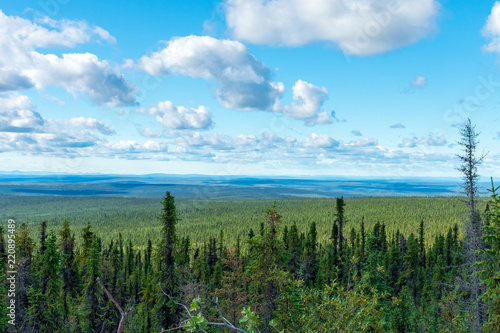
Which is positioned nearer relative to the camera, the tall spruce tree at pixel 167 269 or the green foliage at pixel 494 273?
the green foliage at pixel 494 273

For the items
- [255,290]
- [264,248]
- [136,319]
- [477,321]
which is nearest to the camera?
[477,321]

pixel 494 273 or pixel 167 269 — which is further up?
pixel 494 273

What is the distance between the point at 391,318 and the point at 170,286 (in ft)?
71.8

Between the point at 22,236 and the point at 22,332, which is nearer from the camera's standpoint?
the point at 22,332

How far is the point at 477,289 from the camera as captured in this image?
71.6ft

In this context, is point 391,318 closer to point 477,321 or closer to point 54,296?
point 477,321

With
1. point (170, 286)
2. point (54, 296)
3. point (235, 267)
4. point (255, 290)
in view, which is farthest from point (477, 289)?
point (54, 296)

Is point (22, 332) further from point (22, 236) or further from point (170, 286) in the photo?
point (170, 286)

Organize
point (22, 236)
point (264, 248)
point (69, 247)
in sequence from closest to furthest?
1. point (264, 248)
2. point (22, 236)
3. point (69, 247)

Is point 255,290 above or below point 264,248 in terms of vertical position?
below

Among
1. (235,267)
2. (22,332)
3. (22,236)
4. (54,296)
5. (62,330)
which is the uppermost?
(22,236)

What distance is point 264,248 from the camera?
25641 millimetres

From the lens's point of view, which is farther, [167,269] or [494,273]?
[167,269]

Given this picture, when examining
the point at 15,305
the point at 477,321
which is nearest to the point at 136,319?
the point at 15,305
